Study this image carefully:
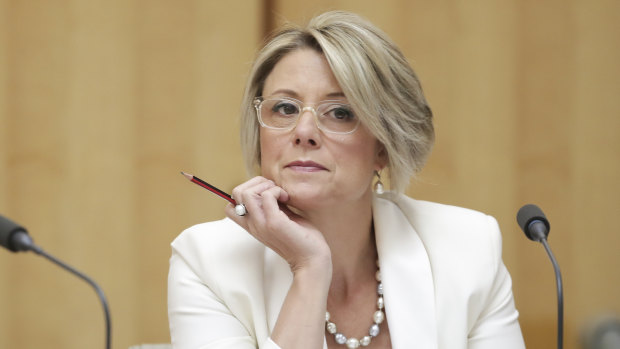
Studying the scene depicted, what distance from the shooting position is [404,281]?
5.00 feet

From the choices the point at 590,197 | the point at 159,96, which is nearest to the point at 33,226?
the point at 159,96

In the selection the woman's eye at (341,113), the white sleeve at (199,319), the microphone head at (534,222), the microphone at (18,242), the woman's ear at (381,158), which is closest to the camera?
the microphone at (18,242)

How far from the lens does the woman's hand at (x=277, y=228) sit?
1.39m

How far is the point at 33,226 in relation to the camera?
2383 mm

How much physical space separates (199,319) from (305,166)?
381 millimetres

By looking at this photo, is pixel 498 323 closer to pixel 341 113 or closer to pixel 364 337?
pixel 364 337

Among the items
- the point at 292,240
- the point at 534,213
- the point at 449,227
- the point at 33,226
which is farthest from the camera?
the point at 33,226

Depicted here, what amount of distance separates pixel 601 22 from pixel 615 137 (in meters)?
0.42

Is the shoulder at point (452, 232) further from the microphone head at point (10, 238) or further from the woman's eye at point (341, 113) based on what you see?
the microphone head at point (10, 238)

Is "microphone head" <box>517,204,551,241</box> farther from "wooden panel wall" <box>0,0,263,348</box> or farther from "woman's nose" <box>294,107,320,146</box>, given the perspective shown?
"wooden panel wall" <box>0,0,263,348</box>

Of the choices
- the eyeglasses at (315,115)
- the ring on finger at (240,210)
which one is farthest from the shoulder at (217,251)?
the eyeglasses at (315,115)

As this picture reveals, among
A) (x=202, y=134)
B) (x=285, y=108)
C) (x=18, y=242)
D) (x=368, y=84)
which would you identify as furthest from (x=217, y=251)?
(x=202, y=134)

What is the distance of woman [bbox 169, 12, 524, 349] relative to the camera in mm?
1403

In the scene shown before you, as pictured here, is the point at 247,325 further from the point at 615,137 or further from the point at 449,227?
the point at 615,137
